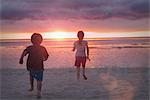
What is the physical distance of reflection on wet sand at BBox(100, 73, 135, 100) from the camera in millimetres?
10555

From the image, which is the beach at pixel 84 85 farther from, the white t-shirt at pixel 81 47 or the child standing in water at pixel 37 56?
the white t-shirt at pixel 81 47

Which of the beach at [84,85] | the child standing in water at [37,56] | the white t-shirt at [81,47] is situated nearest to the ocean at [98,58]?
the beach at [84,85]

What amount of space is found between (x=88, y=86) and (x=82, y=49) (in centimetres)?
162

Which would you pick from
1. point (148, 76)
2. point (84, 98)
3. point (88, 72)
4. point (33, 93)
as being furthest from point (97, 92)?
point (88, 72)

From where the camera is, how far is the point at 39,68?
35.1ft

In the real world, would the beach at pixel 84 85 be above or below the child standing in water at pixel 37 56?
below

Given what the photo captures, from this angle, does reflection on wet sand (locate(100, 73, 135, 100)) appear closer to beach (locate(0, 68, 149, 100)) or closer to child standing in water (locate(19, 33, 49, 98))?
beach (locate(0, 68, 149, 100))

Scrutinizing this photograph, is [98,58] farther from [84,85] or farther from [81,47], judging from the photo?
[84,85]

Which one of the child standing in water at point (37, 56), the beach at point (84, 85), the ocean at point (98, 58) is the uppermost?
the child standing in water at point (37, 56)

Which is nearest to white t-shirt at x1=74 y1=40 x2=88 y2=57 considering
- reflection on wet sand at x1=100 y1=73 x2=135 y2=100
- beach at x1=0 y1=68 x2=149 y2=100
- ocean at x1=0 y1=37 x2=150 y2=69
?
beach at x1=0 y1=68 x2=149 y2=100

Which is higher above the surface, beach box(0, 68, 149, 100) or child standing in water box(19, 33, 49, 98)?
child standing in water box(19, 33, 49, 98)

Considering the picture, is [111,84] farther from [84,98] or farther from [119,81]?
[84,98]

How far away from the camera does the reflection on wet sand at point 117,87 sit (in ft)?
34.6

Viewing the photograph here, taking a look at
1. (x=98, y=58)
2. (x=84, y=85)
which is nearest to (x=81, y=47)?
(x=84, y=85)
